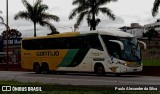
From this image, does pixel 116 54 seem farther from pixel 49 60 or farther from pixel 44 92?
pixel 44 92

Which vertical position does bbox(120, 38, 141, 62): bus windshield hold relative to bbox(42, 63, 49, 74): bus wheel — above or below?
above

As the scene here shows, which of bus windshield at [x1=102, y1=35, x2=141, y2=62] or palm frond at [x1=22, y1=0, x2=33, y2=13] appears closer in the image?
bus windshield at [x1=102, y1=35, x2=141, y2=62]

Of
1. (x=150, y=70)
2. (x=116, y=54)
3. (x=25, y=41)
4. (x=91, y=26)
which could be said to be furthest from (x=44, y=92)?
(x=91, y=26)

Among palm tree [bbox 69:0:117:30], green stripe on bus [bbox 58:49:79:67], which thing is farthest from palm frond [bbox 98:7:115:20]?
green stripe on bus [bbox 58:49:79:67]

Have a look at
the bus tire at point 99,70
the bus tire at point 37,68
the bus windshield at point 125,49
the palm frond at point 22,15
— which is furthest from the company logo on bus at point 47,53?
the palm frond at point 22,15

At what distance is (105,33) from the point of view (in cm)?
2850

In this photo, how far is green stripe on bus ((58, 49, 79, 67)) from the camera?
30.9m

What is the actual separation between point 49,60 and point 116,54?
7.73 meters

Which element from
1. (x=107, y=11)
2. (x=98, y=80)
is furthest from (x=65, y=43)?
(x=107, y=11)

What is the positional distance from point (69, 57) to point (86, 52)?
2.09 m

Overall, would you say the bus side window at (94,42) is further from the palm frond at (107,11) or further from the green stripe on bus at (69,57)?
the palm frond at (107,11)

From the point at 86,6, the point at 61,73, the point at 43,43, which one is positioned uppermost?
the point at 86,6

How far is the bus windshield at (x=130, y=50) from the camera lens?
27.9 m

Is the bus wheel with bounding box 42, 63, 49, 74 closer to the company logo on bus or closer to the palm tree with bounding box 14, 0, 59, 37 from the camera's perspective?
the company logo on bus
